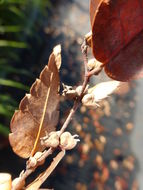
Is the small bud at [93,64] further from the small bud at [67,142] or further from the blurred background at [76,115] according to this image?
the blurred background at [76,115]

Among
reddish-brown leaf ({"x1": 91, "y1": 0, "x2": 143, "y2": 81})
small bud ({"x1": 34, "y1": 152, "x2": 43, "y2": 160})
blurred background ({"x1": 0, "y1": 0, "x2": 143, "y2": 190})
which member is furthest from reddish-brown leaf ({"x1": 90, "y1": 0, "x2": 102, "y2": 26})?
blurred background ({"x1": 0, "y1": 0, "x2": 143, "y2": 190})

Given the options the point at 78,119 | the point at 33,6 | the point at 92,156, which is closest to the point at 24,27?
the point at 33,6

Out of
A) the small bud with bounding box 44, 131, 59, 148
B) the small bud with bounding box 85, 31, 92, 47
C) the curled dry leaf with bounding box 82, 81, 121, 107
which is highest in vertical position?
the small bud with bounding box 85, 31, 92, 47

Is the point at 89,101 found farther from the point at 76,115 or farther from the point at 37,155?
the point at 76,115

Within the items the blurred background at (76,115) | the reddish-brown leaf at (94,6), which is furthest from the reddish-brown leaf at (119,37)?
the blurred background at (76,115)

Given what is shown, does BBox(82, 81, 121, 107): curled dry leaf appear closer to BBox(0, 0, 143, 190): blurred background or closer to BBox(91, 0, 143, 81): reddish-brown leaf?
BBox(91, 0, 143, 81): reddish-brown leaf

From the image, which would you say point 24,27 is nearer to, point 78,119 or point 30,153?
point 78,119
